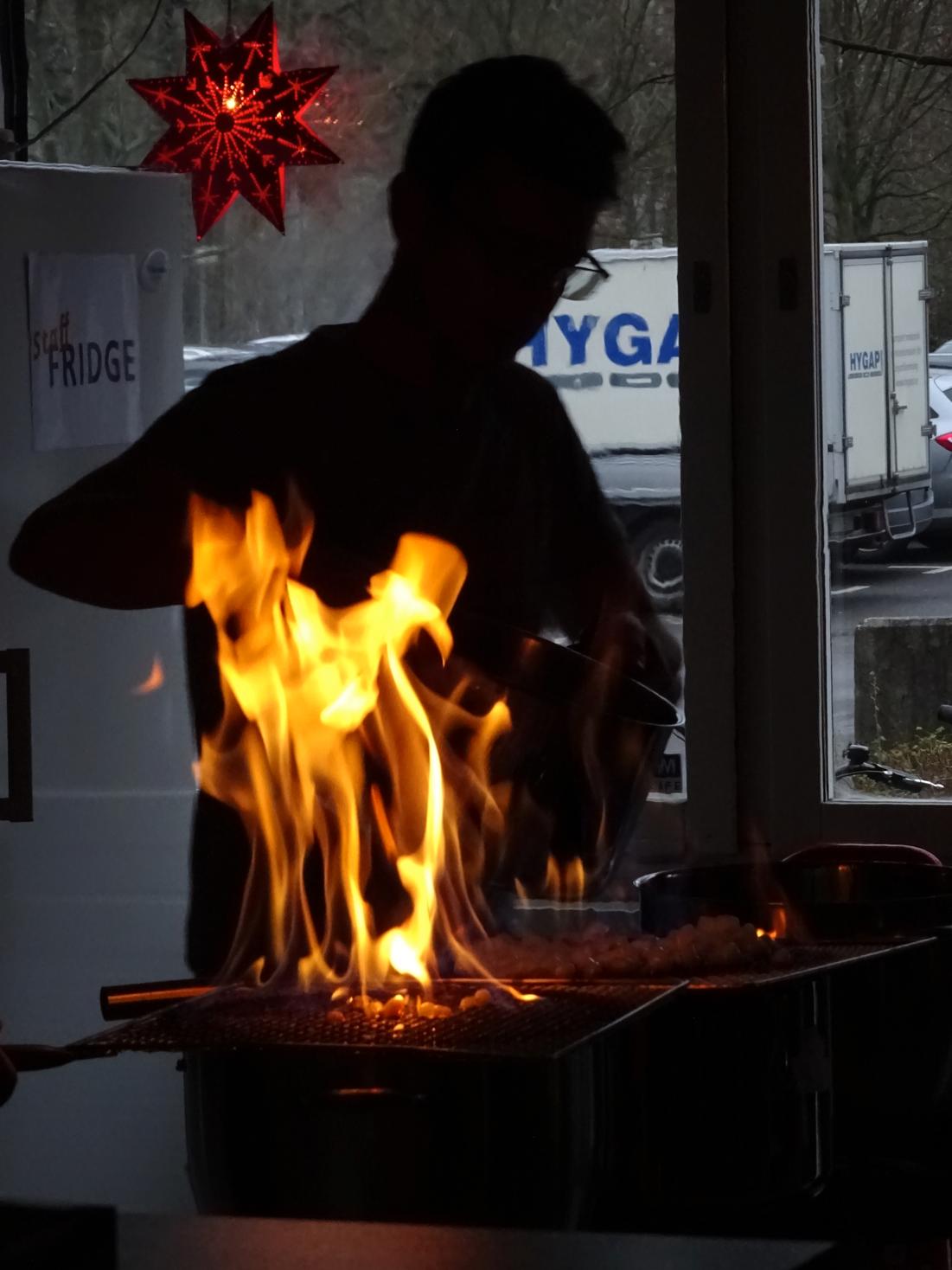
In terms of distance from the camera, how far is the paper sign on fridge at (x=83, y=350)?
2.11 metres

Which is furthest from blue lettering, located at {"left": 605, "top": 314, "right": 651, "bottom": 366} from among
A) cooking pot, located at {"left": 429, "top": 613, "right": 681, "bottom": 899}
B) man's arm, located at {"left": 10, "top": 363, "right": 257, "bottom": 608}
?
cooking pot, located at {"left": 429, "top": 613, "right": 681, "bottom": 899}

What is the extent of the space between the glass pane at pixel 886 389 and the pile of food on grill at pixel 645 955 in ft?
5.77

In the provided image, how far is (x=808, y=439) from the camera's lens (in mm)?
2586

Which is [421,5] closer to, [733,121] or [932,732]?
[733,121]

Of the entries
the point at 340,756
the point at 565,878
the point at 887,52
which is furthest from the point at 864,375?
the point at 565,878

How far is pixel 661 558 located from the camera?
269 cm

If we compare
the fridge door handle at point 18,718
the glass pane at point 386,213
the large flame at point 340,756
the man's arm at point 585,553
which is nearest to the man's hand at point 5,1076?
the large flame at point 340,756

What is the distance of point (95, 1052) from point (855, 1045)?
1.11 ft

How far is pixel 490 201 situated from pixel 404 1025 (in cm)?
101

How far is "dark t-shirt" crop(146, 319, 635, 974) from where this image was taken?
63.5 inches

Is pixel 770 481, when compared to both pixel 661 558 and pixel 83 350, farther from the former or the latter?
pixel 83 350

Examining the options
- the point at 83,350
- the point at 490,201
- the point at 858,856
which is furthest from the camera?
the point at 83,350

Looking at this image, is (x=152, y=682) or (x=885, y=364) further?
(x=885, y=364)

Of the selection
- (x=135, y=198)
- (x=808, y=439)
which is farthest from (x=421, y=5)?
(x=808, y=439)
